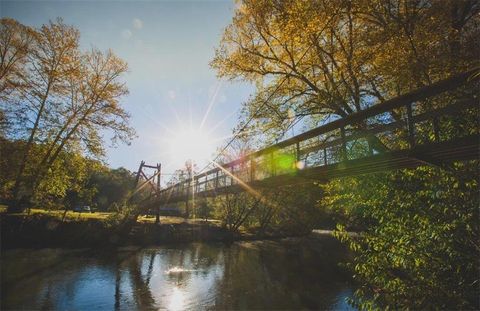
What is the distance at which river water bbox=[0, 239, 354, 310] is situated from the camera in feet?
34.7

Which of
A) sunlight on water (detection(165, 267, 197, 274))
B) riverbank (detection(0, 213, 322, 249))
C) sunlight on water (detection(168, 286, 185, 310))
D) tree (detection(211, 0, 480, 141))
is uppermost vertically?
tree (detection(211, 0, 480, 141))

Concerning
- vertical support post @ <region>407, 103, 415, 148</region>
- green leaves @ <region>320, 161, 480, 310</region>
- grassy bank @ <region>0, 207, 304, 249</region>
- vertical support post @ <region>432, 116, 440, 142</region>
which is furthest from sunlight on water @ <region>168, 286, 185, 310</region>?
grassy bank @ <region>0, 207, 304, 249</region>

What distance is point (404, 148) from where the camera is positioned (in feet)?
20.6

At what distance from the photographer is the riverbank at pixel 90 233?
800 inches

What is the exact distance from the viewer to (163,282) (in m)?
13.6

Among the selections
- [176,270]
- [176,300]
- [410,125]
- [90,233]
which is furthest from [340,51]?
[90,233]

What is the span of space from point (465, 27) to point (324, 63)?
3736 mm

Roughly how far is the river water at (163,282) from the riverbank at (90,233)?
6.59 feet

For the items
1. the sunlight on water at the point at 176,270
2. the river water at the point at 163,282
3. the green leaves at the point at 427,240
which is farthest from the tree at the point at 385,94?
the sunlight on water at the point at 176,270

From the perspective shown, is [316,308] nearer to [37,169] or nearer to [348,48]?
[348,48]

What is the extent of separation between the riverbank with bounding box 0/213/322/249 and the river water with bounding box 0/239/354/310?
6.59 ft

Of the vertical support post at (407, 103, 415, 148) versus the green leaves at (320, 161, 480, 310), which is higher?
the vertical support post at (407, 103, 415, 148)

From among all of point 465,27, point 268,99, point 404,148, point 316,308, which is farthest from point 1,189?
point 465,27

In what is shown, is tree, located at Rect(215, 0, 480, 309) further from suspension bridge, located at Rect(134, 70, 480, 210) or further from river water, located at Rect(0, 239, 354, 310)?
river water, located at Rect(0, 239, 354, 310)
